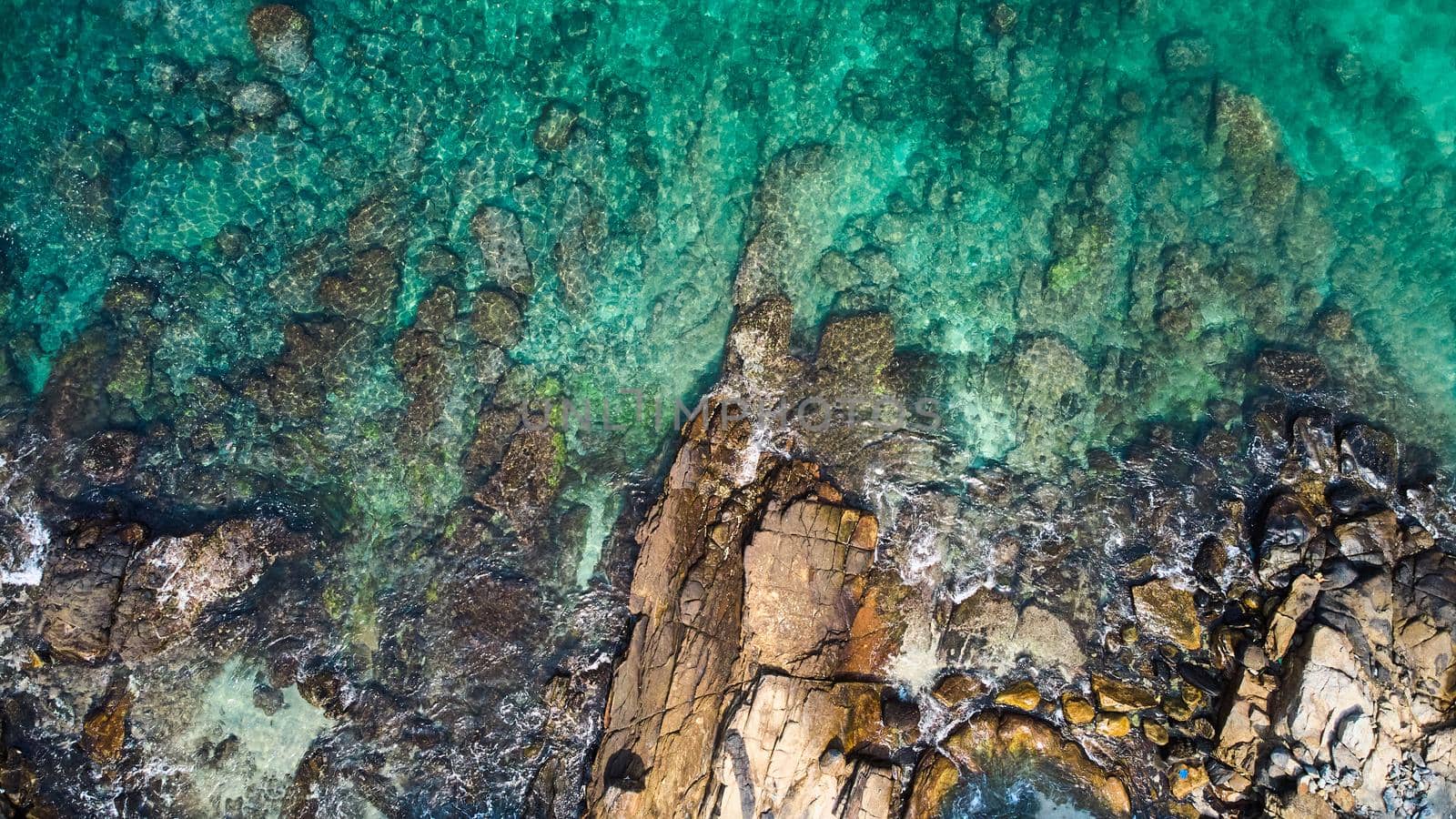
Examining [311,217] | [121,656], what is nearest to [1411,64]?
[311,217]

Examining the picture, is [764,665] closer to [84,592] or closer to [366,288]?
[366,288]

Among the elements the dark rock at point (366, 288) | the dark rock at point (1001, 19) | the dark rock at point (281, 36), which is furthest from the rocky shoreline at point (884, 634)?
the dark rock at point (281, 36)

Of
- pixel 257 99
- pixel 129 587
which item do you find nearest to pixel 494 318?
pixel 257 99

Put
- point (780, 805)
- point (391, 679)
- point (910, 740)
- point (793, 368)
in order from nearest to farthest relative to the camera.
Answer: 1. point (780, 805)
2. point (910, 740)
3. point (391, 679)
4. point (793, 368)

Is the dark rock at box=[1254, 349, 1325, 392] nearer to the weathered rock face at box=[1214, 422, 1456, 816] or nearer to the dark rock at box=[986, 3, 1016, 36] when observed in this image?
the weathered rock face at box=[1214, 422, 1456, 816]

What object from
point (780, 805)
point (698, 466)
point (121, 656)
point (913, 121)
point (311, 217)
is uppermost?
point (913, 121)

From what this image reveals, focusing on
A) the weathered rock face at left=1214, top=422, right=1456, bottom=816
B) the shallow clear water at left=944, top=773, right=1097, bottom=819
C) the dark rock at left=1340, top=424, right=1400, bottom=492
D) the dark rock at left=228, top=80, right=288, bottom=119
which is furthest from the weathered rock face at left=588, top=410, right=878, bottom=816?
the dark rock at left=228, top=80, right=288, bottom=119

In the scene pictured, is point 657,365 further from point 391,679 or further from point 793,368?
point 391,679
